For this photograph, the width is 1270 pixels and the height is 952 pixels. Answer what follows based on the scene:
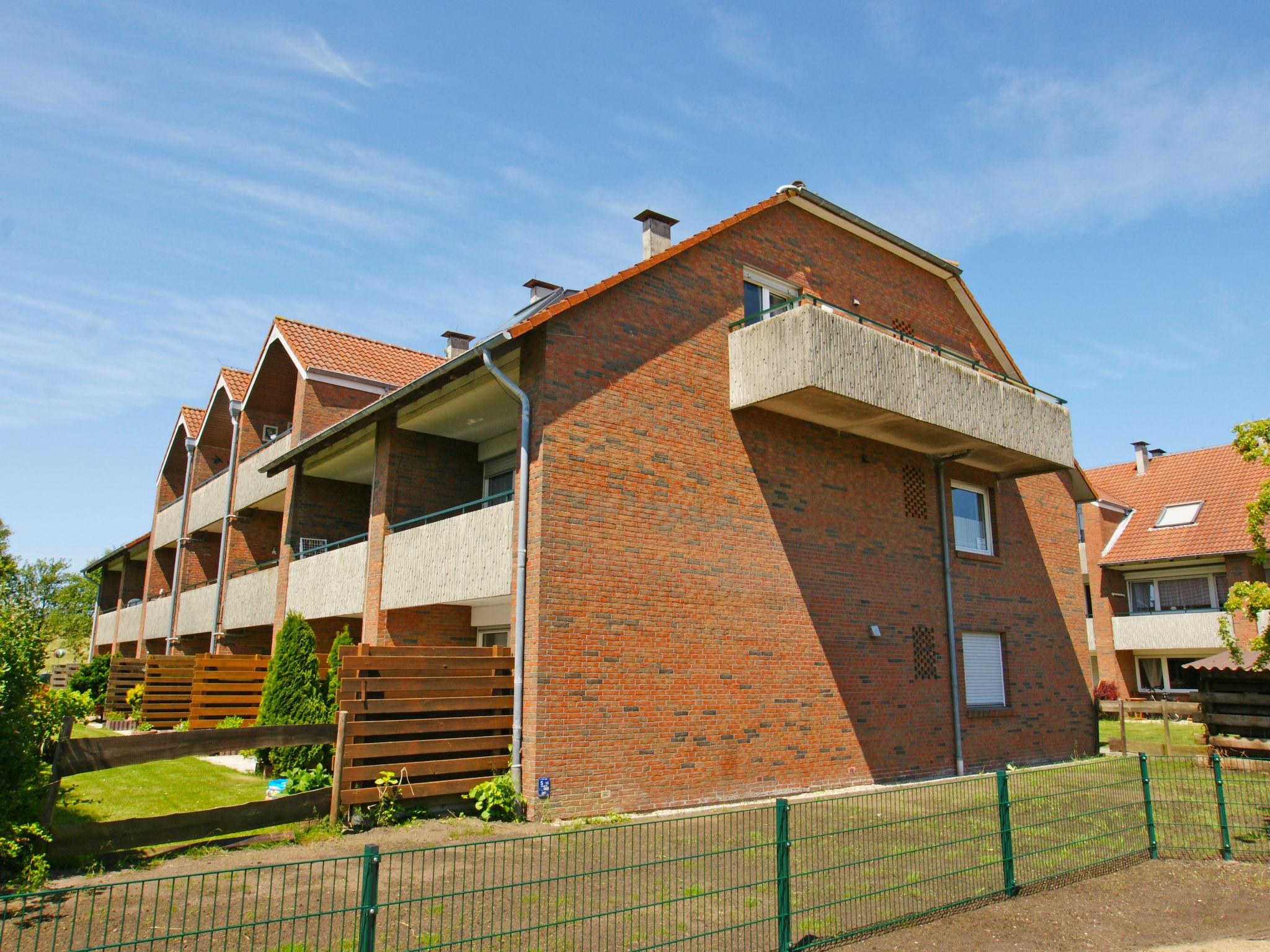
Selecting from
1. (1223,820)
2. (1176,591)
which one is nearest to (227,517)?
(1223,820)

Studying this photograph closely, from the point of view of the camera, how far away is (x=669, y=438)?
12555 millimetres

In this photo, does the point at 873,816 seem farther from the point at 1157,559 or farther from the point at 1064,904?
the point at 1157,559

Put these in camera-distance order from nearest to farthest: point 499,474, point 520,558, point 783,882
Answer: point 783,882, point 520,558, point 499,474

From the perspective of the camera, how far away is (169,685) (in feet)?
68.2

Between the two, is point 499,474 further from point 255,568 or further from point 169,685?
point 169,685

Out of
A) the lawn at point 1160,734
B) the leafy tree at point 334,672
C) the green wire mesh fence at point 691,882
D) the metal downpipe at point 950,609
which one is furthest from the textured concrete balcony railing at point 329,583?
the lawn at point 1160,734

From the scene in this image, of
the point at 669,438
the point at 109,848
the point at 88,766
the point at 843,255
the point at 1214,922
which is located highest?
the point at 843,255

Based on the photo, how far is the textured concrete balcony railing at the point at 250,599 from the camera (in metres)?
18.9

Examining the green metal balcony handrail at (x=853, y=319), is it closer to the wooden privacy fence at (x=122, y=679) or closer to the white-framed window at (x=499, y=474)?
the white-framed window at (x=499, y=474)

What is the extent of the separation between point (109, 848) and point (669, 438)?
7.82 metres

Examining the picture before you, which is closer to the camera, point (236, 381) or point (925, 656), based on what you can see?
point (925, 656)

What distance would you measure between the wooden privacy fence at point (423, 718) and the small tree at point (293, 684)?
322cm

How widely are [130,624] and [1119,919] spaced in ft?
103

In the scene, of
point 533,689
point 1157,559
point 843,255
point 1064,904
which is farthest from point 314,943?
point 1157,559
